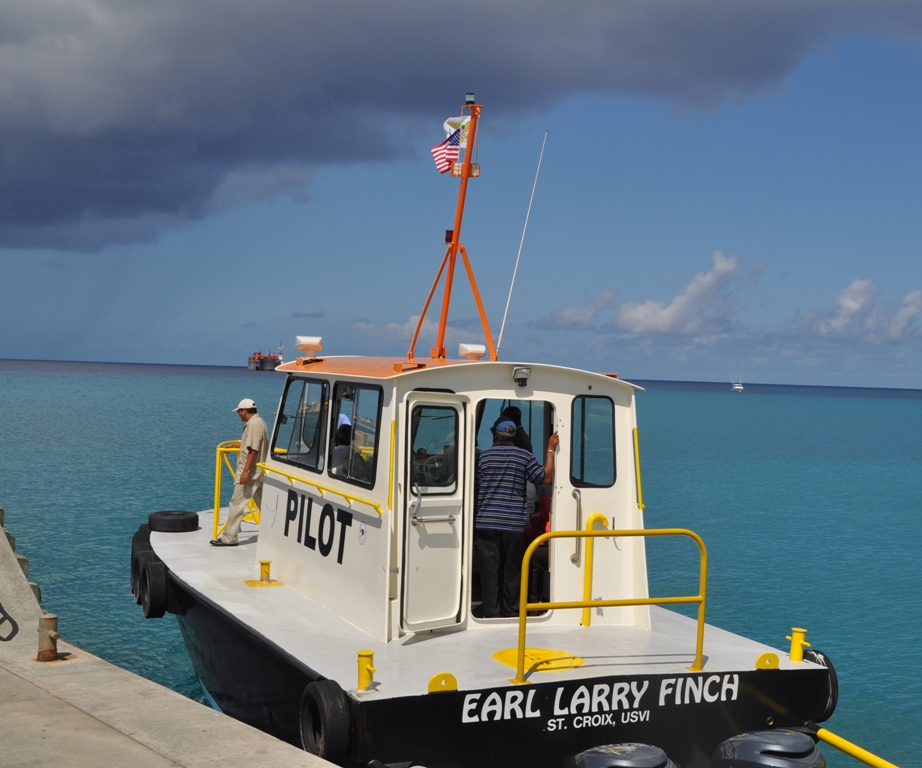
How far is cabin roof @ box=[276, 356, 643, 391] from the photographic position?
21.4 ft

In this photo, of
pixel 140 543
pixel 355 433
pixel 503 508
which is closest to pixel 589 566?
pixel 503 508

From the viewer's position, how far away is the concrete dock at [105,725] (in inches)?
209

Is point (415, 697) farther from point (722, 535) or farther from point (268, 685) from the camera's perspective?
point (722, 535)

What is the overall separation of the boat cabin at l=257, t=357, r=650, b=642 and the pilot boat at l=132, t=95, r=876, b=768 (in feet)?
0.05

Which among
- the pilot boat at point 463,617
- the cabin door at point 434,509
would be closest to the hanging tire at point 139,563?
the pilot boat at point 463,617

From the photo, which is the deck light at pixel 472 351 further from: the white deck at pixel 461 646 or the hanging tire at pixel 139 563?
the hanging tire at pixel 139 563

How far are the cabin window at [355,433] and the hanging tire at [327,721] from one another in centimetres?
156

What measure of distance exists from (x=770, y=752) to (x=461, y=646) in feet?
6.96

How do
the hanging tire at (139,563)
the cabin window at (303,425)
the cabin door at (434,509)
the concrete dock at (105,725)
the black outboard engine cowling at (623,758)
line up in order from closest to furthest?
the black outboard engine cowling at (623,758)
the concrete dock at (105,725)
the cabin door at (434,509)
the cabin window at (303,425)
the hanging tire at (139,563)

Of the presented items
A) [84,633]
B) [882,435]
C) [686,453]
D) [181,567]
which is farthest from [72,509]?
[882,435]

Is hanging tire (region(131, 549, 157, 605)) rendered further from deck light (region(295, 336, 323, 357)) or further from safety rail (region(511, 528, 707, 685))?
safety rail (region(511, 528, 707, 685))

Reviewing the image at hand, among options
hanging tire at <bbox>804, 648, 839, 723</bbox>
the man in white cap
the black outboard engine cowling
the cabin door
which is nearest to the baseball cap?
the cabin door

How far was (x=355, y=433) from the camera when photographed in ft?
23.2

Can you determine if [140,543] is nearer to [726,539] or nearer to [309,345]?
[309,345]
